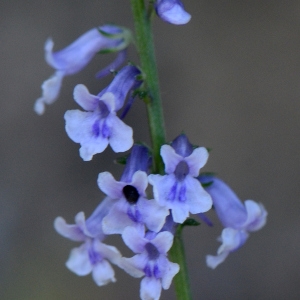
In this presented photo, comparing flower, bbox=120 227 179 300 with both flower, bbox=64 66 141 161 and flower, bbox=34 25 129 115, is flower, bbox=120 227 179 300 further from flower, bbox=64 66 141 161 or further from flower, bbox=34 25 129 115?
flower, bbox=34 25 129 115

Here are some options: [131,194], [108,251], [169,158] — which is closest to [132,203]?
[131,194]

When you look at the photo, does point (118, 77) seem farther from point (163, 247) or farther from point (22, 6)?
point (22, 6)

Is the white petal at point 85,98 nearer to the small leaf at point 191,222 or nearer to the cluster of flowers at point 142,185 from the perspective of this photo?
the cluster of flowers at point 142,185

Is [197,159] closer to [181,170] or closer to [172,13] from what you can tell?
[181,170]

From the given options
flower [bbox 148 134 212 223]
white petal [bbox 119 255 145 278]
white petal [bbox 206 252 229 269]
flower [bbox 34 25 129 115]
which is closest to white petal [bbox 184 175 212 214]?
flower [bbox 148 134 212 223]

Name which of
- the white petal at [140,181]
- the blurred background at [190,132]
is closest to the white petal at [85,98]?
the white petal at [140,181]
